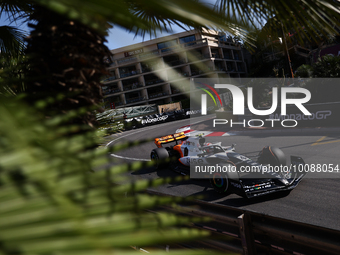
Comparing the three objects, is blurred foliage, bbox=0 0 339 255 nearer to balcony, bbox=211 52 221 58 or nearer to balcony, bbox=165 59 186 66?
balcony, bbox=165 59 186 66

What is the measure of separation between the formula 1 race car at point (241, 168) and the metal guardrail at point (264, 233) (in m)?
2.60

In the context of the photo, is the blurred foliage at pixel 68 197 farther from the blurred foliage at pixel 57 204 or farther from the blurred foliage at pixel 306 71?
the blurred foliage at pixel 306 71

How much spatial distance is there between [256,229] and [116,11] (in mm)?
3457

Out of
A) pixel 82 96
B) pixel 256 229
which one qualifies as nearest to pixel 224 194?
pixel 256 229

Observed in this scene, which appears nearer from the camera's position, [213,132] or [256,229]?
[256,229]

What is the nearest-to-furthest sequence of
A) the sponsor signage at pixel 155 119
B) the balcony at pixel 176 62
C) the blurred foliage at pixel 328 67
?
the blurred foliage at pixel 328 67
the sponsor signage at pixel 155 119
the balcony at pixel 176 62

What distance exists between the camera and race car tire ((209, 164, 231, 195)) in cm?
773

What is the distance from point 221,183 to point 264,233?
178 inches

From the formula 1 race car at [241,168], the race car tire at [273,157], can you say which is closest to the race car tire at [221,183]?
the formula 1 race car at [241,168]

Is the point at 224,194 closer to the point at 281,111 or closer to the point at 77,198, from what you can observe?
the point at 77,198

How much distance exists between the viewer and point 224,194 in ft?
26.6

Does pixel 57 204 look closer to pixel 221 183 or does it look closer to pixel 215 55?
pixel 221 183

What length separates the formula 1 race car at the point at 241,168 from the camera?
24.1 ft

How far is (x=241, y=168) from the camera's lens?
28.1 feet
